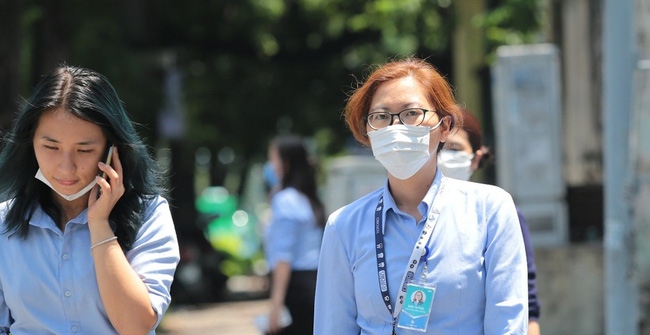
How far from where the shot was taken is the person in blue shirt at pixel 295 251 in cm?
698

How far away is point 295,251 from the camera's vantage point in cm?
704

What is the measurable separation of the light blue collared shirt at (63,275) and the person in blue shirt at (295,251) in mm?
3679

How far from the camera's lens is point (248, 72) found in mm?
19359

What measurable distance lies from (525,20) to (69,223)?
7.82 m

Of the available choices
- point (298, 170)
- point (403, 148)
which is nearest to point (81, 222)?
point (403, 148)

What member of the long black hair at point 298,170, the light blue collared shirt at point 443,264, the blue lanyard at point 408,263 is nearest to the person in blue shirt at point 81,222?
the light blue collared shirt at point 443,264

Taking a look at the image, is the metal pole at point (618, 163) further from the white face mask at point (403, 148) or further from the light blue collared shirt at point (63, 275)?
the light blue collared shirt at point (63, 275)

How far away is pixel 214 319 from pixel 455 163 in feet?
40.2

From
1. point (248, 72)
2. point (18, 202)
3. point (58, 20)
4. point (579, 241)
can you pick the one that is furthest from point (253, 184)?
point (18, 202)

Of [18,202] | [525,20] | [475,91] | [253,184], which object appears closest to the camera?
[18,202]

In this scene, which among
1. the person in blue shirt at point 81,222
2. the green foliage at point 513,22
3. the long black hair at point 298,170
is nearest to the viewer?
the person in blue shirt at point 81,222

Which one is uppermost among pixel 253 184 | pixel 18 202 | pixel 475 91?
pixel 18 202

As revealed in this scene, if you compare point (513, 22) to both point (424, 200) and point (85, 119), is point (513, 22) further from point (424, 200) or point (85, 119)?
point (85, 119)

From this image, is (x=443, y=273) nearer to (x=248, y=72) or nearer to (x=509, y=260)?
(x=509, y=260)
